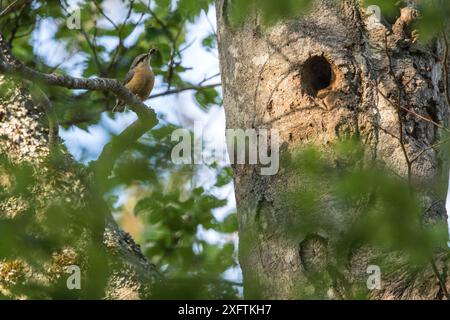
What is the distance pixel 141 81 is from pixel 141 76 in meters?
0.05

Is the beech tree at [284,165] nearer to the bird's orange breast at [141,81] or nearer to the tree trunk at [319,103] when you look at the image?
Answer: the tree trunk at [319,103]

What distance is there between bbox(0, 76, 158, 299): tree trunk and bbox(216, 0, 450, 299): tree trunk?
0.58 metres

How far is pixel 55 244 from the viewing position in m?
2.92

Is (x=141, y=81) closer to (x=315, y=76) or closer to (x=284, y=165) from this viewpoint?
(x=315, y=76)

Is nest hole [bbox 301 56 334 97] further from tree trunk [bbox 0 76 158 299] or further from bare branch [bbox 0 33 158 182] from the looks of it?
tree trunk [bbox 0 76 158 299]

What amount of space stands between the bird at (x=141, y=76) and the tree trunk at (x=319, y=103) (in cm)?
269

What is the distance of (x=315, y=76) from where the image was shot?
399 centimetres

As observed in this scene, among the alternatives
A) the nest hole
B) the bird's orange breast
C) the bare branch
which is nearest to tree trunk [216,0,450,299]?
the nest hole

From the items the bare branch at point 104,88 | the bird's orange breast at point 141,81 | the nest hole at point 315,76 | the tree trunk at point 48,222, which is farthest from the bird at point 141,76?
the nest hole at point 315,76

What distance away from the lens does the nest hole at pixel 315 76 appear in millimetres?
3979

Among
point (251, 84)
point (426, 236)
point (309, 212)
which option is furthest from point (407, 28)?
point (426, 236)

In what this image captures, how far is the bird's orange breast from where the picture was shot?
681 cm
